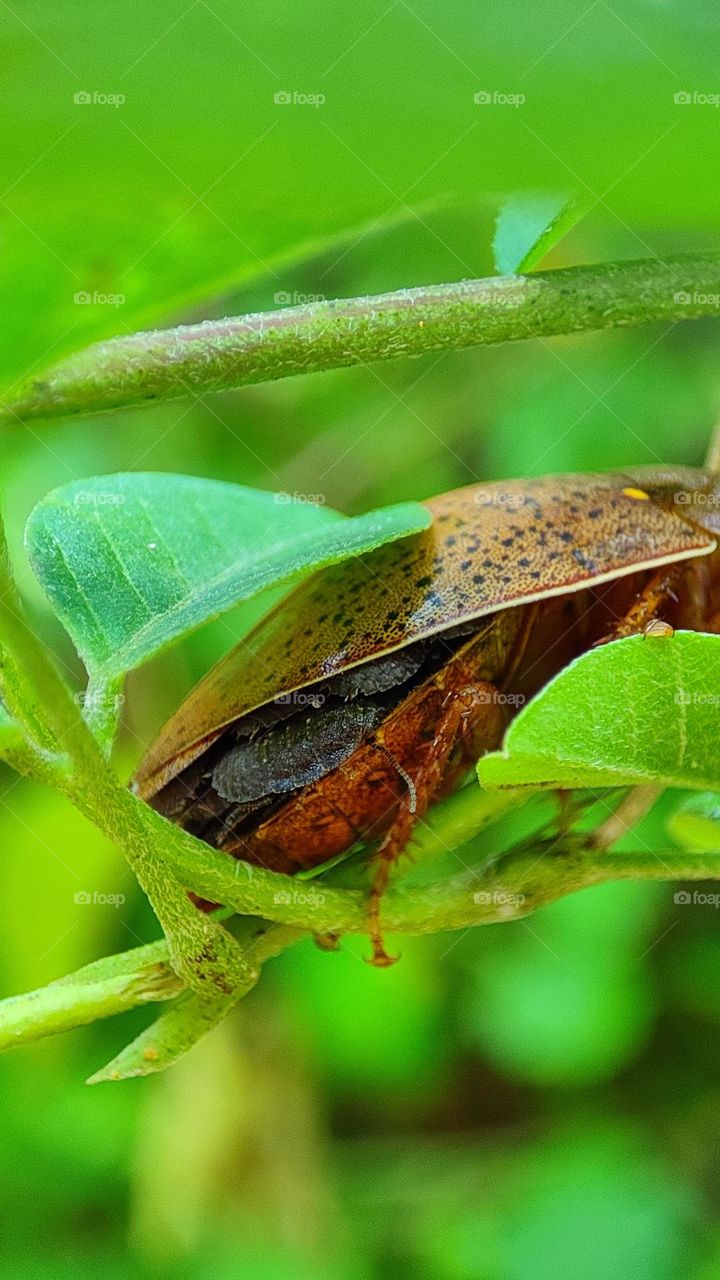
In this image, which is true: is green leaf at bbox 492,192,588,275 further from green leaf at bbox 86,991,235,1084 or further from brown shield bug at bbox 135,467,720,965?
green leaf at bbox 86,991,235,1084

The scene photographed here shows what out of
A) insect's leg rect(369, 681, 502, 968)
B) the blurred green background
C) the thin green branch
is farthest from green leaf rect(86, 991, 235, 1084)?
the blurred green background

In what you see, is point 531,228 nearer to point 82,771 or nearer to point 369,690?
point 369,690

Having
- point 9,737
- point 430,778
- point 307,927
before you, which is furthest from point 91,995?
point 430,778

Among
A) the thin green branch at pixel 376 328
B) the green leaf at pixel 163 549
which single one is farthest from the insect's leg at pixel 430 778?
the thin green branch at pixel 376 328

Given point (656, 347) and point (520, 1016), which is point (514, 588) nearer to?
point (520, 1016)

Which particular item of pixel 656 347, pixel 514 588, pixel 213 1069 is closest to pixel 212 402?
pixel 656 347
